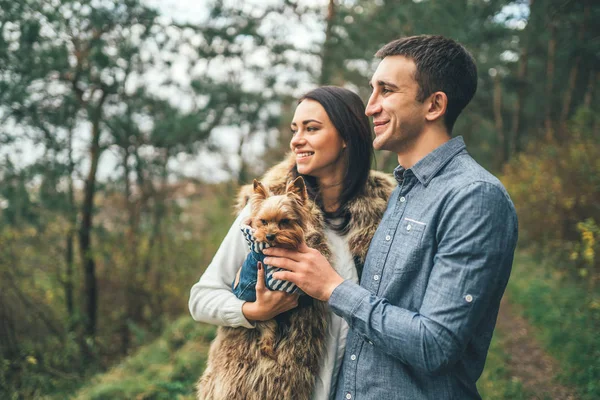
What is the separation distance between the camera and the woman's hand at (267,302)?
2420 millimetres

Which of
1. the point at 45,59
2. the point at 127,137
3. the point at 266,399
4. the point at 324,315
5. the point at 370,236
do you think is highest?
the point at 45,59

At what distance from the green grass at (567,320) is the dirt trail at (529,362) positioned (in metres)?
0.15

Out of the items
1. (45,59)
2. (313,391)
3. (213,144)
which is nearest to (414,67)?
(313,391)

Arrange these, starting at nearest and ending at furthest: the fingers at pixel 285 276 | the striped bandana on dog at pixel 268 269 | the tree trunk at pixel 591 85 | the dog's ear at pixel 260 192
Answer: the fingers at pixel 285 276, the striped bandana on dog at pixel 268 269, the dog's ear at pixel 260 192, the tree trunk at pixel 591 85

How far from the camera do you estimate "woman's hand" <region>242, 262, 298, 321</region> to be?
2420 mm

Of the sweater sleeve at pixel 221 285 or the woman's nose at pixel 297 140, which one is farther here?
the woman's nose at pixel 297 140

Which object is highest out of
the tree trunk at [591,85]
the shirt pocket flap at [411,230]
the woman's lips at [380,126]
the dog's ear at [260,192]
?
the tree trunk at [591,85]

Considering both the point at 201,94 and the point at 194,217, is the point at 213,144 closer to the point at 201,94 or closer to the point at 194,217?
the point at 201,94

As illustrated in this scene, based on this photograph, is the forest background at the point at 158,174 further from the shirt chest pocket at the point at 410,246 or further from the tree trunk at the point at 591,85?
the shirt chest pocket at the point at 410,246

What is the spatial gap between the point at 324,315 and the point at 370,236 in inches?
22.2

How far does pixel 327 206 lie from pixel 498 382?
4813mm

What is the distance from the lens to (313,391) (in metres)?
2.47

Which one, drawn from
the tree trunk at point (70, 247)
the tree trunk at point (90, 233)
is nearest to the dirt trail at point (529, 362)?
the tree trunk at point (70, 247)

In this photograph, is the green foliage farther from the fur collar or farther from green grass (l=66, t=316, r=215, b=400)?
green grass (l=66, t=316, r=215, b=400)
